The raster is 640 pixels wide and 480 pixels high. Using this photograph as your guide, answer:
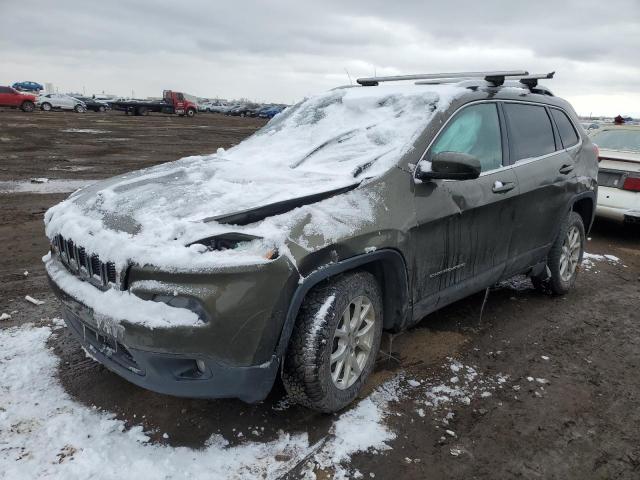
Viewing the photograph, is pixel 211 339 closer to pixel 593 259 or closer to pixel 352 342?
pixel 352 342

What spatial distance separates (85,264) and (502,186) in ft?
8.95

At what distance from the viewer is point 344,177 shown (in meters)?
3.00

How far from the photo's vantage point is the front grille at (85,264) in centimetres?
245

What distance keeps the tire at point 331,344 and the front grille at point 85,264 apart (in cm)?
92

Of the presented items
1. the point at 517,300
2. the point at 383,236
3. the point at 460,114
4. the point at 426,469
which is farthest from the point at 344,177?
the point at 517,300

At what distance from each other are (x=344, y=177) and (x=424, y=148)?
0.56 meters

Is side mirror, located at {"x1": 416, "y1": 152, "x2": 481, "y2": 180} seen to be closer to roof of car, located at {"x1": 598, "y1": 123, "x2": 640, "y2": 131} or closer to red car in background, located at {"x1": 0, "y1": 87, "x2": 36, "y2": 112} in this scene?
roof of car, located at {"x1": 598, "y1": 123, "x2": 640, "y2": 131}

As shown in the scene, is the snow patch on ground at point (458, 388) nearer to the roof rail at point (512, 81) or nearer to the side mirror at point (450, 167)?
the side mirror at point (450, 167)

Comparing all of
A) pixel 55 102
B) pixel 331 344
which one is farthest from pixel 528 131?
pixel 55 102

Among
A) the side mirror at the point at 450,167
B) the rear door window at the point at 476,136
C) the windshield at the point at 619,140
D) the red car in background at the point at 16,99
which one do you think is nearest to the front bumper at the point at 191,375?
the side mirror at the point at 450,167

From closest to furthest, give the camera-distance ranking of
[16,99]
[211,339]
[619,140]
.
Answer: [211,339] → [619,140] → [16,99]

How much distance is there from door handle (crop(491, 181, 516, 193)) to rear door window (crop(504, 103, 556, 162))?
26 cm

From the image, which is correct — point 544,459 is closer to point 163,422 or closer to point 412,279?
point 412,279

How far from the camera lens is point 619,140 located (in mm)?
7480
